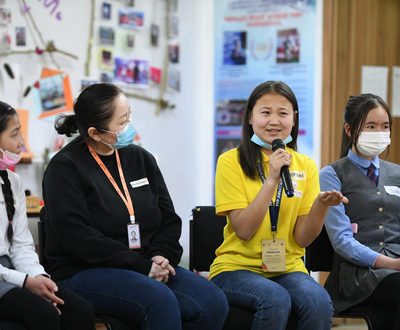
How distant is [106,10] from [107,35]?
0.19 meters

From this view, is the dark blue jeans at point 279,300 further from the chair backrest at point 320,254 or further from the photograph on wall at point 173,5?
the photograph on wall at point 173,5

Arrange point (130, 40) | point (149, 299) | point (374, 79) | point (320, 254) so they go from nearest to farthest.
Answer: point (149, 299) → point (320, 254) → point (374, 79) → point (130, 40)

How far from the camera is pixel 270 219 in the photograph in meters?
2.19

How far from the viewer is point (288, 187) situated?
6.36ft

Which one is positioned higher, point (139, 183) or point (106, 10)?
point (106, 10)

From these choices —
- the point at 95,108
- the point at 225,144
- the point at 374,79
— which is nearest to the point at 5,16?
the point at 95,108

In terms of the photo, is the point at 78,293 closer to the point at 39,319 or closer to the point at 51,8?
the point at 39,319

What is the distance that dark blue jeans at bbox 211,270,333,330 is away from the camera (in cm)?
193

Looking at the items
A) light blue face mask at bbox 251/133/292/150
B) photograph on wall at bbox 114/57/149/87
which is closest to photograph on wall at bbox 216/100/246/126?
photograph on wall at bbox 114/57/149/87

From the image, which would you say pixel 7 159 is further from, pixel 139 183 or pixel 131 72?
pixel 131 72

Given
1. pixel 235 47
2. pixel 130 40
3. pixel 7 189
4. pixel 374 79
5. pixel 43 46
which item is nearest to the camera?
pixel 7 189

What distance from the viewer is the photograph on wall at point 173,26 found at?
416 cm

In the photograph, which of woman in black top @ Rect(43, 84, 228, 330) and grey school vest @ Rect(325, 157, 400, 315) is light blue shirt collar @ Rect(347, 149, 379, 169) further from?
woman in black top @ Rect(43, 84, 228, 330)

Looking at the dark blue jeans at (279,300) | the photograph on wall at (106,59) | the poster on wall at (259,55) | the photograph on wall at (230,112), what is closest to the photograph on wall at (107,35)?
the photograph on wall at (106,59)
